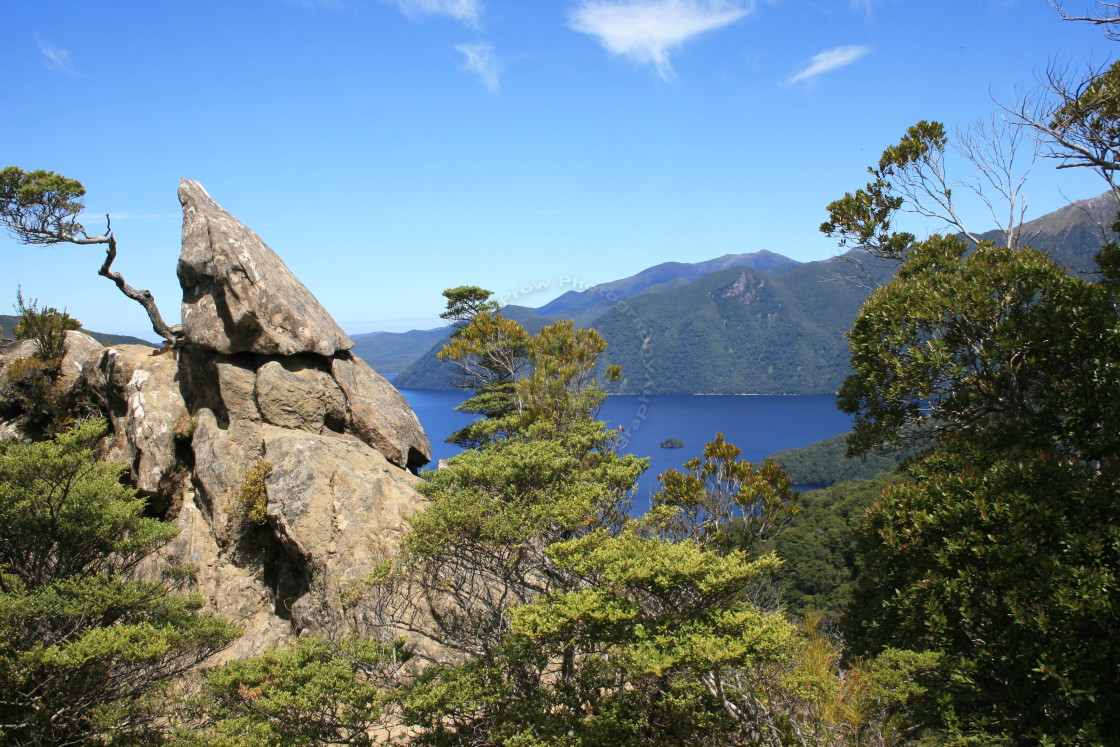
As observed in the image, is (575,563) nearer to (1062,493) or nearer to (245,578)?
(1062,493)

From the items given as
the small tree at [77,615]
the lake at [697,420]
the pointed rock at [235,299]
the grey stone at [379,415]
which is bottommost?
the lake at [697,420]

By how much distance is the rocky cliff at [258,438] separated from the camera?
13.5 meters

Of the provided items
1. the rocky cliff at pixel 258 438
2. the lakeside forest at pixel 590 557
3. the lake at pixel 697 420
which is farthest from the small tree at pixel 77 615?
the lake at pixel 697 420

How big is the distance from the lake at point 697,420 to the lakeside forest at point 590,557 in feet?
149

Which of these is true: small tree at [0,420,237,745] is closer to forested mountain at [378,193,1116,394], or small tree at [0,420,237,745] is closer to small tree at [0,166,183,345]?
small tree at [0,166,183,345]

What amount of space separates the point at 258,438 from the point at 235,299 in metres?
3.55

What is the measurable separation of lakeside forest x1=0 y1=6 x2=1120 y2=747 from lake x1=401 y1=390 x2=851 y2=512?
4539 centimetres

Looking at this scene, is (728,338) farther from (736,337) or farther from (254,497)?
(254,497)

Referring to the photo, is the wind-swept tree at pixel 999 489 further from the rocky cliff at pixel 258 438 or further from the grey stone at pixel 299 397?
the grey stone at pixel 299 397

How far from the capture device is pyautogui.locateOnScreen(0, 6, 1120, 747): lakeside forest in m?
6.09

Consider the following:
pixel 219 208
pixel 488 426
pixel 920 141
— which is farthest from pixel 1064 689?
pixel 219 208

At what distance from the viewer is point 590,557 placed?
8.28m

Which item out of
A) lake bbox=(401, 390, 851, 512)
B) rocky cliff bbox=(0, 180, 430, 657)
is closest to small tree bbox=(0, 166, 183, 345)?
rocky cliff bbox=(0, 180, 430, 657)

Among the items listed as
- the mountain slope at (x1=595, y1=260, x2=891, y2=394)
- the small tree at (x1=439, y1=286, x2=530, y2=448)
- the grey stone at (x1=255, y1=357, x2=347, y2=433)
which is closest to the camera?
the grey stone at (x1=255, y1=357, x2=347, y2=433)
